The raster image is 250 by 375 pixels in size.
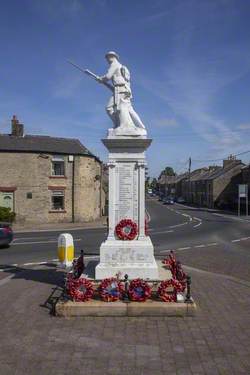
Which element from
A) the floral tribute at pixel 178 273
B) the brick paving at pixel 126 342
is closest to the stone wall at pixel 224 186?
the floral tribute at pixel 178 273

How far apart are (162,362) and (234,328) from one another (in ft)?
7.22

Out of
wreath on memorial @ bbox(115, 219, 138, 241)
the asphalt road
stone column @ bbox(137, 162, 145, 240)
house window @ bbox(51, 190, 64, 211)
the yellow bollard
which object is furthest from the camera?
house window @ bbox(51, 190, 64, 211)

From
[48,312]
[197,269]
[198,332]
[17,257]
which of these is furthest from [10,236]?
[198,332]

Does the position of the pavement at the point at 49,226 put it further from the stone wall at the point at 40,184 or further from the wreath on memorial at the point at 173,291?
the wreath on memorial at the point at 173,291

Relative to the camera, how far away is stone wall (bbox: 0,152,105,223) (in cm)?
3665

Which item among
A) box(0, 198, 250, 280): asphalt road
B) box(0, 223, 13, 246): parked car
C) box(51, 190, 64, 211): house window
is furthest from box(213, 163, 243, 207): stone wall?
box(0, 223, 13, 246): parked car

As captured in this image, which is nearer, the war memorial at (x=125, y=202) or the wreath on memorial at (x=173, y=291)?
the wreath on memorial at (x=173, y=291)

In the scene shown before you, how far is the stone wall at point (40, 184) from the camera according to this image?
3665 cm

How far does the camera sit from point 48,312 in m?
9.52

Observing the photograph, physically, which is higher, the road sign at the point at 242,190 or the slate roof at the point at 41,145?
the slate roof at the point at 41,145

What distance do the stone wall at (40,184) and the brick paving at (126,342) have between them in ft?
88.1

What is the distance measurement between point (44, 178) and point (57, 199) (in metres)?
2.06

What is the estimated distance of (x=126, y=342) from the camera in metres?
7.61

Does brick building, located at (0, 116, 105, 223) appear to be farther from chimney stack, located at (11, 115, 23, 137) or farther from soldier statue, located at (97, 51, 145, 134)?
soldier statue, located at (97, 51, 145, 134)
